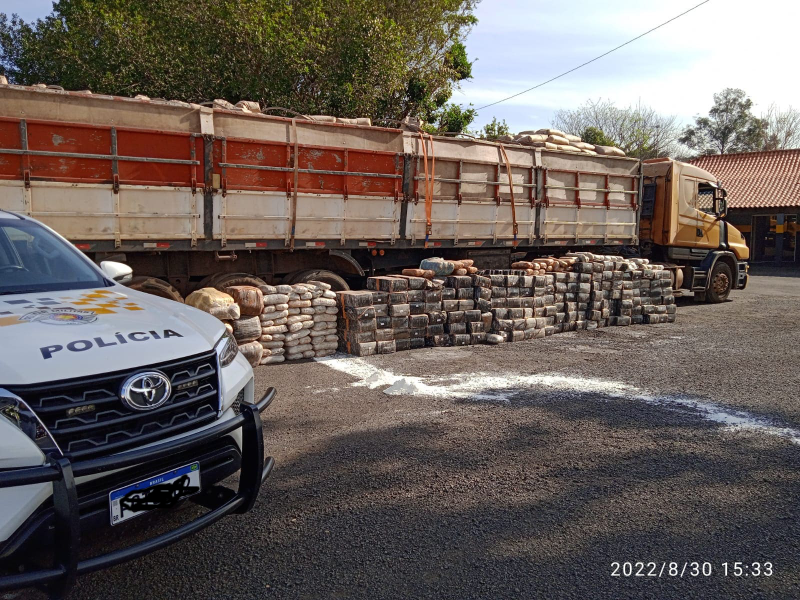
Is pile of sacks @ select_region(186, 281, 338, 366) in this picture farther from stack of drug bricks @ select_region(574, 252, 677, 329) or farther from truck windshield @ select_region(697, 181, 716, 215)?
truck windshield @ select_region(697, 181, 716, 215)

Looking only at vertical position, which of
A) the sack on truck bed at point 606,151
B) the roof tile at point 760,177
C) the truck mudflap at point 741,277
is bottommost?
→ the truck mudflap at point 741,277

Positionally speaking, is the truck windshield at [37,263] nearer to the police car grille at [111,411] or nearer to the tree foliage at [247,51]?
the police car grille at [111,411]

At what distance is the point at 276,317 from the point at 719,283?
38.6 feet

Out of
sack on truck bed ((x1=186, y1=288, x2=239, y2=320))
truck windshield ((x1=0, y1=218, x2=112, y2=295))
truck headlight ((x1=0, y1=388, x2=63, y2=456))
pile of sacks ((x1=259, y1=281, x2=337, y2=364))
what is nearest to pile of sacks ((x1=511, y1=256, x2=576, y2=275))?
pile of sacks ((x1=259, y1=281, x2=337, y2=364))

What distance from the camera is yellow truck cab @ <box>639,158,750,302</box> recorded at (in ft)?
46.9

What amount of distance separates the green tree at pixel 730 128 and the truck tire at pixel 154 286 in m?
53.1

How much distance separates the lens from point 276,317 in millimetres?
8039

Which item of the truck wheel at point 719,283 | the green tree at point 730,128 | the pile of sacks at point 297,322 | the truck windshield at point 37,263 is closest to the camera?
the truck windshield at point 37,263

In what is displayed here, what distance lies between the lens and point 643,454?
479 cm

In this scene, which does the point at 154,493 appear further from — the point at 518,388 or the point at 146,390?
the point at 518,388

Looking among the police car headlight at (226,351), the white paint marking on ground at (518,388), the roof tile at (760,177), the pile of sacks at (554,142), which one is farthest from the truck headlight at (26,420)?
the roof tile at (760,177)

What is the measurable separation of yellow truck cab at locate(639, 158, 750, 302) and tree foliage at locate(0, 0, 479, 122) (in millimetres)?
7591

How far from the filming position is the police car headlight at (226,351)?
3.29 m
